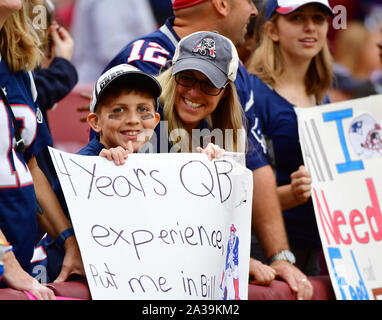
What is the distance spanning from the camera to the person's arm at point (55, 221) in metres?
3.00

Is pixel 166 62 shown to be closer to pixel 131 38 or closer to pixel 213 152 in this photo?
pixel 213 152

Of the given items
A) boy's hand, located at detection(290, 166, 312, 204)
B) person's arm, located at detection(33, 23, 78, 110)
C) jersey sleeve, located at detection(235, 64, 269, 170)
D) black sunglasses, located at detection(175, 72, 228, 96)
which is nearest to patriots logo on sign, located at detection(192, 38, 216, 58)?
black sunglasses, located at detection(175, 72, 228, 96)

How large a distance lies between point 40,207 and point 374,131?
68.0 inches

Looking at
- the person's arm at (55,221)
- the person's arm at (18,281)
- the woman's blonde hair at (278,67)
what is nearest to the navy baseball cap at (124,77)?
the person's arm at (55,221)

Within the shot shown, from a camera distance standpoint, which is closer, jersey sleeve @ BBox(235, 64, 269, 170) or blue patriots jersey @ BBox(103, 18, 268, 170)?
blue patriots jersey @ BBox(103, 18, 268, 170)

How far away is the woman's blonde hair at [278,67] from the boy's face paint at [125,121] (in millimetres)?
1332

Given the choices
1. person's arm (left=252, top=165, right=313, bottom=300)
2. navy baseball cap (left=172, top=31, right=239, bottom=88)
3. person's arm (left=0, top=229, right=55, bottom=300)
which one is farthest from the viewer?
person's arm (left=252, top=165, right=313, bottom=300)

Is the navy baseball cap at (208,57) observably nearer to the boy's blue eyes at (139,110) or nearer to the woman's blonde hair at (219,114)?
the woman's blonde hair at (219,114)

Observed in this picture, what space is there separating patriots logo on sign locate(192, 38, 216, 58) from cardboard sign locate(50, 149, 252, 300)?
1.90 feet

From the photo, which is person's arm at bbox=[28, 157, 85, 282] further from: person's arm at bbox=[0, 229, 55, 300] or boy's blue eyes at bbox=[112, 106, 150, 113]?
boy's blue eyes at bbox=[112, 106, 150, 113]

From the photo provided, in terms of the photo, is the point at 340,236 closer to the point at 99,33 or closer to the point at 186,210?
the point at 186,210

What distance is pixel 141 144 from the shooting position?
3160mm

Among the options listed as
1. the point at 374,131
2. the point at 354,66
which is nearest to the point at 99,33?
the point at 354,66

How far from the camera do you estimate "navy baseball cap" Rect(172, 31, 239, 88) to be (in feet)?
11.1
